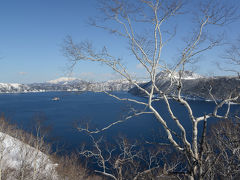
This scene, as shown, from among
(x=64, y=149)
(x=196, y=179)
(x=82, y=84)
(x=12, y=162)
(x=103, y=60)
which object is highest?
(x=103, y=60)

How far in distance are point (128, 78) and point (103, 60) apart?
61 centimetres

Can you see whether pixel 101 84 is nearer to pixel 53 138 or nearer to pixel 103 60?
pixel 103 60

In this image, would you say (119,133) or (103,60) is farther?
(119,133)

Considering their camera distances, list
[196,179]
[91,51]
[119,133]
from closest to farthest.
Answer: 1. [196,179]
2. [91,51]
3. [119,133]

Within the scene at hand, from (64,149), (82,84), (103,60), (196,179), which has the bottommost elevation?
(64,149)

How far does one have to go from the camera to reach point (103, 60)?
11.8ft

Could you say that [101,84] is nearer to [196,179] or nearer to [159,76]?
[159,76]

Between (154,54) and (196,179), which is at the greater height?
(154,54)

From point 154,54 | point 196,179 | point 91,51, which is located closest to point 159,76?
point 154,54

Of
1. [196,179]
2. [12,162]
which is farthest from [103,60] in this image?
[12,162]

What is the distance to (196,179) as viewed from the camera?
2.27 m

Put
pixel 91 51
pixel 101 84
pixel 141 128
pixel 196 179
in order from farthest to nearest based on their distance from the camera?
pixel 141 128 → pixel 101 84 → pixel 91 51 → pixel 196 179

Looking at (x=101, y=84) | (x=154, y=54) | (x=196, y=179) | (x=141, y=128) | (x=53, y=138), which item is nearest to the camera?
(x=196, y=179)

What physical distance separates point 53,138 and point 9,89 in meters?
155
